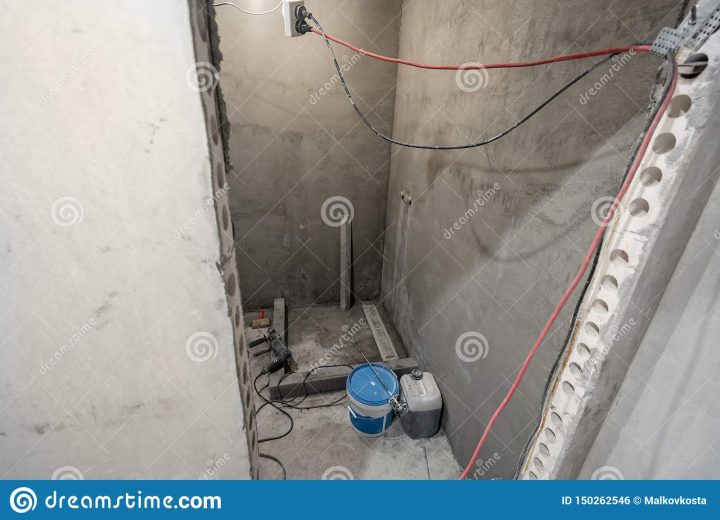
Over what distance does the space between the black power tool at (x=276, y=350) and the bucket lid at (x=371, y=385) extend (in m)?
0.64

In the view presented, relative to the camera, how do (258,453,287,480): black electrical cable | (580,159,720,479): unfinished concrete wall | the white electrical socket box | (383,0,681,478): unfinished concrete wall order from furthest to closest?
(258,453,287,480): black electrical cable, the white electrical socket box, (383,0,681,478): unfinished concrete wall, (580,159,720,479): unfinished concrete wall

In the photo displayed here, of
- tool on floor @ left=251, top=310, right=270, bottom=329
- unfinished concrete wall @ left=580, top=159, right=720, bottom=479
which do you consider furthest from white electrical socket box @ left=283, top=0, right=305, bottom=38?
tool on floor @ left=251, top=310, right=270, bottom=329

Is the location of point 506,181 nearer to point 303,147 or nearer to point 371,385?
point 371,385

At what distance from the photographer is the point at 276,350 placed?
8.72 feet

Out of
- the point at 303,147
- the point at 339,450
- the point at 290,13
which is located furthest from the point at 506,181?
the point at 303,147

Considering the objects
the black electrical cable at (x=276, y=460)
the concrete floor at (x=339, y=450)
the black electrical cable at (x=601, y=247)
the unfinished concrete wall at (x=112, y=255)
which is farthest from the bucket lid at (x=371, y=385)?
the unfinished concrete wall at (x=112, y=255)

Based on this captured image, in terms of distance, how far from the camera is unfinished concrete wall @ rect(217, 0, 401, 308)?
2.68 metres

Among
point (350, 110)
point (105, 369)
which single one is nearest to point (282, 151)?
point (350, 110)

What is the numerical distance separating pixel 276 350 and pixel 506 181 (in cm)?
205

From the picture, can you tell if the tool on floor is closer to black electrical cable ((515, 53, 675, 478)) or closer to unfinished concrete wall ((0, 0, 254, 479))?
unfinished concrete wall ((0, 0, 254, 479))

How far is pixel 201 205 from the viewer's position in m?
0.57

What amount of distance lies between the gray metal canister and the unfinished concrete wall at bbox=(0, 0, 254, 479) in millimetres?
1536

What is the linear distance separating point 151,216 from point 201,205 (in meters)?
0.09

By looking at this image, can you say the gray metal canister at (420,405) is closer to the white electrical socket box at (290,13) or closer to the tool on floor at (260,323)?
the tool on floor at (260,323)
